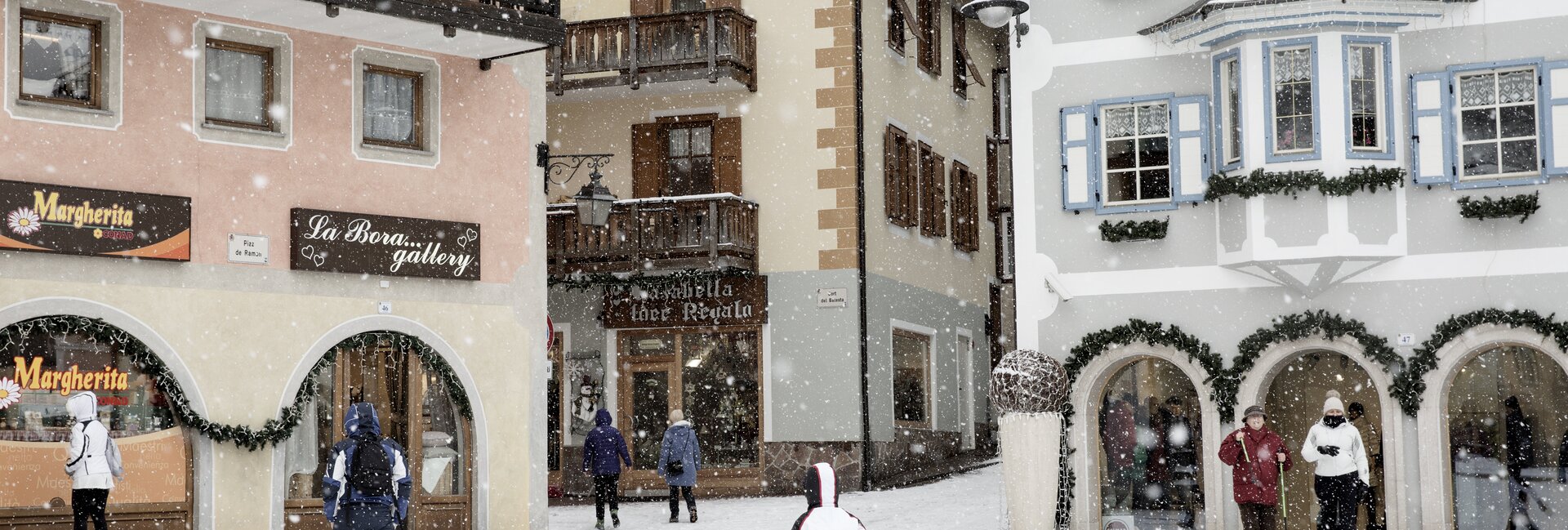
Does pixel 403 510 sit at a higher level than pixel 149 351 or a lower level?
lower

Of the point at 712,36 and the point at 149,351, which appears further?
the point at 712,36

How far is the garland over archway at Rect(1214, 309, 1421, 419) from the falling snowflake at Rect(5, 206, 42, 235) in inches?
460

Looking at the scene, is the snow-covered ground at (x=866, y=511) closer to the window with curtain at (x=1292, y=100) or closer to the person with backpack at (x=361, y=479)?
the window with curtain at (x=1292, y=100)

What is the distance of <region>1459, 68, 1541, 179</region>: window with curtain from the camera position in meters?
19.3

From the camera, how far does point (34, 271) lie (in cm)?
1616

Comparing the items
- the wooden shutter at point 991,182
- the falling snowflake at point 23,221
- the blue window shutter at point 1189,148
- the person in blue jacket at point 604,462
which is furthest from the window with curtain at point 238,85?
the wooden shutter at point 991,182

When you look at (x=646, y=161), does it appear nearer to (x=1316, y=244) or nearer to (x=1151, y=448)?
(x=1151, y=448)

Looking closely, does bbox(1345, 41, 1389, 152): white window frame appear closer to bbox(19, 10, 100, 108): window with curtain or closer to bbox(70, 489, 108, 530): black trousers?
bbox(19, 10, 100, 108): window with curtain

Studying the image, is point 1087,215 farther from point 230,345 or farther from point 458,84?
point 230,345

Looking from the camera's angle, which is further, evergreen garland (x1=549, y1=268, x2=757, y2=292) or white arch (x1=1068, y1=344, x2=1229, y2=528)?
evergreen garland (x1=549, y1=268, x2=757, y2=292)

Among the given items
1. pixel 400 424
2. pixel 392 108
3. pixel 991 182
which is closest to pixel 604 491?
pixel 400 424

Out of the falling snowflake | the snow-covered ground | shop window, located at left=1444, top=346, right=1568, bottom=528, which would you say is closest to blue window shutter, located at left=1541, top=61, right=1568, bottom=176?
shop window, located at left=1444, top=346, right=1568, bottom=528

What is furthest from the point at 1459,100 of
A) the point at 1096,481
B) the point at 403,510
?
the point at 403,510

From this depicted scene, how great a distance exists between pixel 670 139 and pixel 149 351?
10.8 meters
